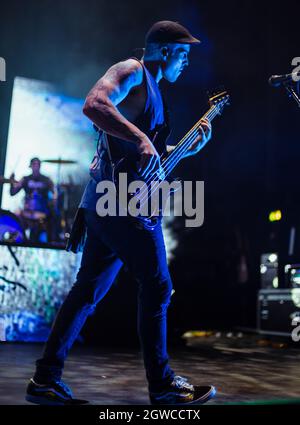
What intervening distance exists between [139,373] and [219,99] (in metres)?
1.92

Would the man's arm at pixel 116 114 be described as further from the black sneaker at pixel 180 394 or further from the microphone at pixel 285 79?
the microphone at pixel 285 79

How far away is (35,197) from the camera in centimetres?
561

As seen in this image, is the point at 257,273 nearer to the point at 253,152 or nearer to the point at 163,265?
the point at 253,152

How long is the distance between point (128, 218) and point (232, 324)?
26.7 feet

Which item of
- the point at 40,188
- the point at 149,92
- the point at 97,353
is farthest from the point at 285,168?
the point at 149,92

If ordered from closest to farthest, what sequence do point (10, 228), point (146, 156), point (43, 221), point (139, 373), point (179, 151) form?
point (146, 156) → point (179, 151) → point (139, 373) → point (10, 228) → point (43, 221)

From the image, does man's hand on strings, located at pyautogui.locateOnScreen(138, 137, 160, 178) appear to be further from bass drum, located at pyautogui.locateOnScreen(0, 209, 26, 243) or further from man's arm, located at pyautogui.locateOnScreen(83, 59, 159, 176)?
bass drum, located at pyautogui.locateOnScreen(0, 209, 26, 243)

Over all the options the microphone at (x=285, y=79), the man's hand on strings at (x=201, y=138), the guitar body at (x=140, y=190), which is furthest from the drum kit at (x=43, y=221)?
the guitar body at (x=140, y=190)

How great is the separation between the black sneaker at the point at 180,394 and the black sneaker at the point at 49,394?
366mm

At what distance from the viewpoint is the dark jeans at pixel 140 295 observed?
6.77 feet

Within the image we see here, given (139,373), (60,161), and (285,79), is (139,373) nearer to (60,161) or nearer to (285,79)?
(285,79)

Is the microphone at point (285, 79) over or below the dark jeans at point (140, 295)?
over

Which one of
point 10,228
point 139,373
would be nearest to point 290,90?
point 139,373

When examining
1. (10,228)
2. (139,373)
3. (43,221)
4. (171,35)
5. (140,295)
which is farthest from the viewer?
(43,221)
